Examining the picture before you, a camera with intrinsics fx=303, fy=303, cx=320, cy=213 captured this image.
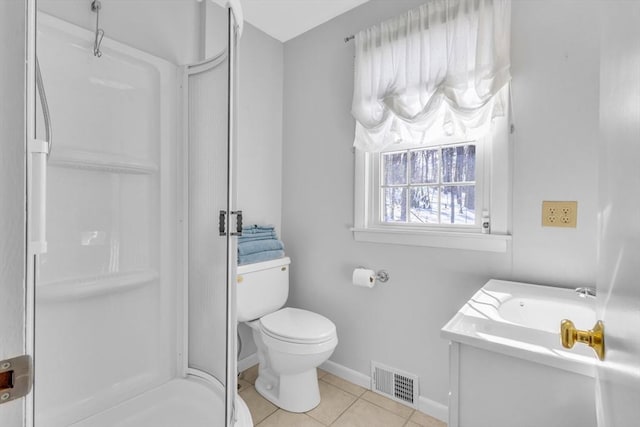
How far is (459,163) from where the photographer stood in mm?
1699

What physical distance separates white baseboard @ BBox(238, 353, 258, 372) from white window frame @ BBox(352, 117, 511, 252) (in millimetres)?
1161

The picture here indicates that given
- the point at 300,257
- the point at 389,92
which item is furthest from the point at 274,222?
the point at 389,92

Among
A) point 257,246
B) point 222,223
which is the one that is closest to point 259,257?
point 257,246

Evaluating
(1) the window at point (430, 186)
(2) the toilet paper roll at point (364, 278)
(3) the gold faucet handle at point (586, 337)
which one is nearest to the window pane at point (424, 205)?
(1) the window at point (430, 186)

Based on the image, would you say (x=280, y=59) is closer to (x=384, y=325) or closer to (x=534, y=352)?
(x=384, y=325)

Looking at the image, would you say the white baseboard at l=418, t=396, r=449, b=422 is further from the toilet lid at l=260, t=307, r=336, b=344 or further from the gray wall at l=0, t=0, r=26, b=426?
the gray wall at l=0, t=0, r=26, b=426

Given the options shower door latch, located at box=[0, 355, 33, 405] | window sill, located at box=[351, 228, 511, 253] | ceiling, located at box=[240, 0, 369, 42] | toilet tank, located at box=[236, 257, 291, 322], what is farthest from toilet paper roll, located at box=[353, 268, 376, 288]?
ceiling, located at box=[240, 0, 369, 42]

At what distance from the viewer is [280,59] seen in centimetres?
240

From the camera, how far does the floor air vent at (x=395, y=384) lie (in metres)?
1.75

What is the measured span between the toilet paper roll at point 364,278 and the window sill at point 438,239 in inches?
7.9

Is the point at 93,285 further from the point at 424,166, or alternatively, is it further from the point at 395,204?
the point at 424,166

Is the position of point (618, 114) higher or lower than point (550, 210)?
higher

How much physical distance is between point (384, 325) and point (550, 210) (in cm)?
108

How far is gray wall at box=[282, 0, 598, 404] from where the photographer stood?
1331 millimetres
